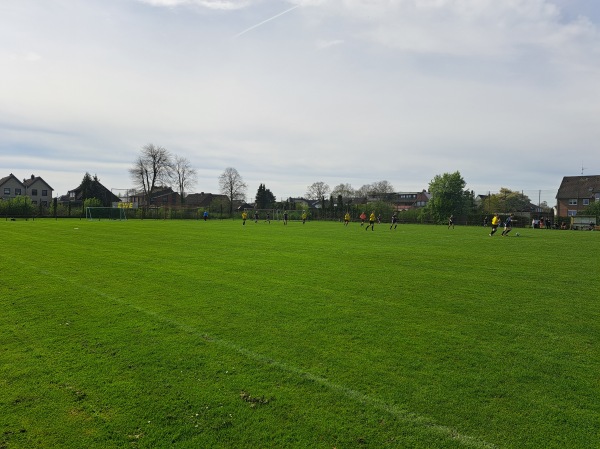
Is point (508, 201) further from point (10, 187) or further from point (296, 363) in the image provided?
point (10, 187)

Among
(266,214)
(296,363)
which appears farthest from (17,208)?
(296,363)

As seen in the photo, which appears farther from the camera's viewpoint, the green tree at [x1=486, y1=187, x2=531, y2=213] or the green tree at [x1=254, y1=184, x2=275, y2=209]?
the green tree at [x1=254, y1=184, x2=275, y2=209]

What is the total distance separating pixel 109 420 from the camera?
12.4ft

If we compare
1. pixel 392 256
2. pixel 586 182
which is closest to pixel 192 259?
pixel 392 256

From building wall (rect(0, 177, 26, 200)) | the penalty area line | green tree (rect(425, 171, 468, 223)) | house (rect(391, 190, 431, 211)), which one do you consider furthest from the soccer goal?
house (rect(391, 190, 431, 211))

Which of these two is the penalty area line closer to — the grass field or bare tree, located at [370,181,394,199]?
the grass field

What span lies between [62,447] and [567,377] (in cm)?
533

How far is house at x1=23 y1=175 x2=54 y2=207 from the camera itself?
95325 mm

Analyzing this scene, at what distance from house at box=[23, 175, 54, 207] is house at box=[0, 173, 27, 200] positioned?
5.69 feet

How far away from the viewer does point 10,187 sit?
9100 cm

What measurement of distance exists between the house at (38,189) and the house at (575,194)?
113845mm

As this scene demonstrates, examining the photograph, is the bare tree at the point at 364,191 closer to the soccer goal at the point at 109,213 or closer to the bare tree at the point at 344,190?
the bare tree at the point at 344,190

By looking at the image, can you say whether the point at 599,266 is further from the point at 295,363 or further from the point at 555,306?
the point at 295,363

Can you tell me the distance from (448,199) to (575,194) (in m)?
31.4
